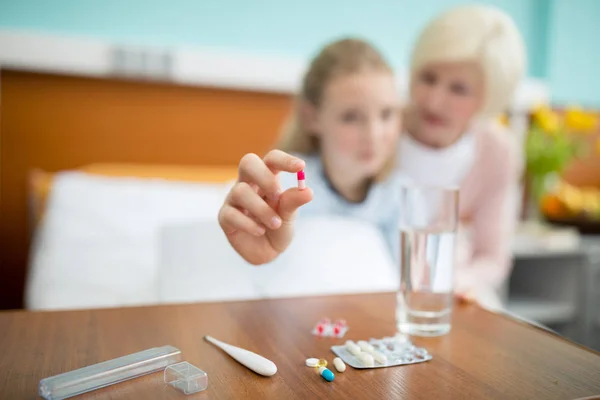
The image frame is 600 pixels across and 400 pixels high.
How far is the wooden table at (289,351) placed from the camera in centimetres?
48

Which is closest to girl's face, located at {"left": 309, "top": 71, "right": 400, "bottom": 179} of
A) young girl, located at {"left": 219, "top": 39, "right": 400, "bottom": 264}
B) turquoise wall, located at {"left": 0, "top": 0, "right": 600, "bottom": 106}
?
young girl, located at {"left": 219, "top": 39, "right": 400, "bottom": 264}

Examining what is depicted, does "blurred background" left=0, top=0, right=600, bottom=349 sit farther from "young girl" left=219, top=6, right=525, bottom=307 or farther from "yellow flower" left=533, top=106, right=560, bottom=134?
"young girl" left=219, top=6, right=525, bottom=307

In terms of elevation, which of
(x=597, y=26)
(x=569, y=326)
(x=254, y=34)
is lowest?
(x=569, y=326)

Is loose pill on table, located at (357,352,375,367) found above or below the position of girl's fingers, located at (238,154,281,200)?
below

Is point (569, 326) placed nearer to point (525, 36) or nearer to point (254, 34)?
point (525, 36)

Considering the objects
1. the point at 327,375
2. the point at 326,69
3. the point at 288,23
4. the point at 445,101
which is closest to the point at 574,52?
the point at 288,23

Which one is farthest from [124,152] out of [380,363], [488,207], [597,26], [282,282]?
[597,26]

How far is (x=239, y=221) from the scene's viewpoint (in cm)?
61

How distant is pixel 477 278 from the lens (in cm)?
144

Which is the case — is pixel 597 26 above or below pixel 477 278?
above

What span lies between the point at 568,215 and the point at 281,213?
2286 mm

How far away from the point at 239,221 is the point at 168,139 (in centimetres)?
139

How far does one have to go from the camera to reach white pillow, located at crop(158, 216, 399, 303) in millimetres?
1072

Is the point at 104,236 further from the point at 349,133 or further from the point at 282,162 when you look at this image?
the point at 282,162
